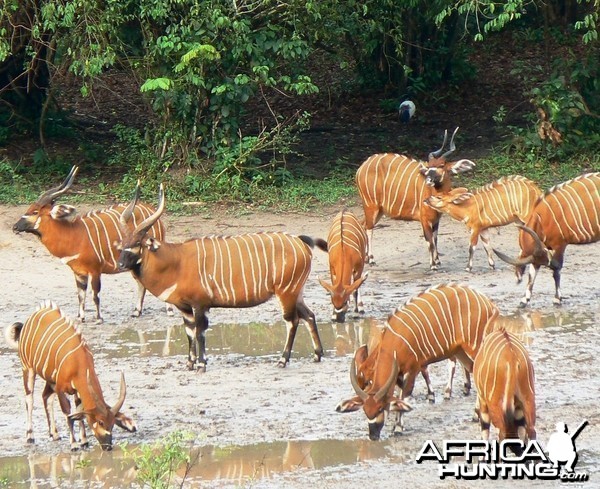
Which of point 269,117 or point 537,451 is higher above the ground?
point 269,117

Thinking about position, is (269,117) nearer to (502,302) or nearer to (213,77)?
(213,77)

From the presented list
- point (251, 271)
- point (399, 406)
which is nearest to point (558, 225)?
point (251, 271)

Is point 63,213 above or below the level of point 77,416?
above

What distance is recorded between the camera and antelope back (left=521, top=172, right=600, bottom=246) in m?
11.9

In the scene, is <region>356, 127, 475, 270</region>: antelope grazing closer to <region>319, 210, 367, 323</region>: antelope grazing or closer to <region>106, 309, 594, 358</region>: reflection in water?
<region>319, 210, 367, 323</region>: antelope grazing

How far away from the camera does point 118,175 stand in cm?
1678

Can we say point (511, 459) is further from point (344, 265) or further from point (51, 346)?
point (344, 265)

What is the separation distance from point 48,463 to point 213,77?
339 inches

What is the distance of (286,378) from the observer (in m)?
9.74

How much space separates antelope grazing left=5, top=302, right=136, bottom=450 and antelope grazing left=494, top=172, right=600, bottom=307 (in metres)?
4.98

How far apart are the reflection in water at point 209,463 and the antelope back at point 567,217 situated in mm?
4345

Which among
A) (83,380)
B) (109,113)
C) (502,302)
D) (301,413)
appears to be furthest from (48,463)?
(109,113)

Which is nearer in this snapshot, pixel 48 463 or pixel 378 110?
pixel 48 463

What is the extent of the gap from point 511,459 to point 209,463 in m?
1.95
